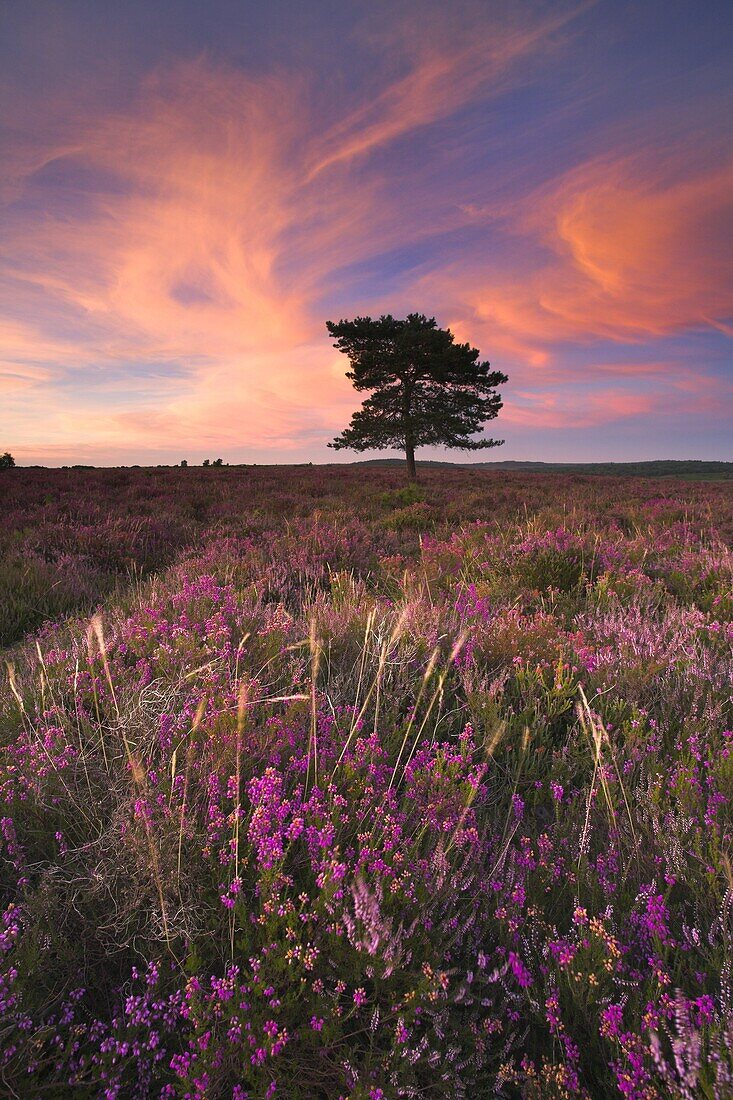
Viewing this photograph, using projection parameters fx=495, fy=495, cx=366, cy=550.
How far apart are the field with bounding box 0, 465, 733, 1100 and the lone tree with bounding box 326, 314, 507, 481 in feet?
80.5

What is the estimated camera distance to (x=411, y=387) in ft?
93.1

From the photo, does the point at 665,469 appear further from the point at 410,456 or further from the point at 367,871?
the point at 367,871

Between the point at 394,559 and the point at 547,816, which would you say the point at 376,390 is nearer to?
the point at 394,559

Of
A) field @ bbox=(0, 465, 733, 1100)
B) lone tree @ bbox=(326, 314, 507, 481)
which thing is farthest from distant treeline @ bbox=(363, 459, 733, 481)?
field @ bbox=(0, 465, 733, 1100)

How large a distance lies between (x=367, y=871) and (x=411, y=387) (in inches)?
1132

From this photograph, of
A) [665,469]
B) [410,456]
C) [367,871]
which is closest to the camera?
[367,871]

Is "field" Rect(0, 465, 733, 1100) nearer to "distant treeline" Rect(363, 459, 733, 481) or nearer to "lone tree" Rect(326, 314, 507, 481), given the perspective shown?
"lone tree" Rect(326, 314, 507, 481)

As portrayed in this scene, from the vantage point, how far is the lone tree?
27.4 metres

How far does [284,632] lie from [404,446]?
995 inches

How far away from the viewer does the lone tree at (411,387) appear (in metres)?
27.4

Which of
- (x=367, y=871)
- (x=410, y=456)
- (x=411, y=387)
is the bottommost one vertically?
(x=367, y=871)

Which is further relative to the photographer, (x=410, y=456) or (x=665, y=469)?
(x=665, y=469)

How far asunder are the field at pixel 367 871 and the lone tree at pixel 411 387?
24.5 m

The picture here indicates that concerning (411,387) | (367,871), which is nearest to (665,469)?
(411,387)
